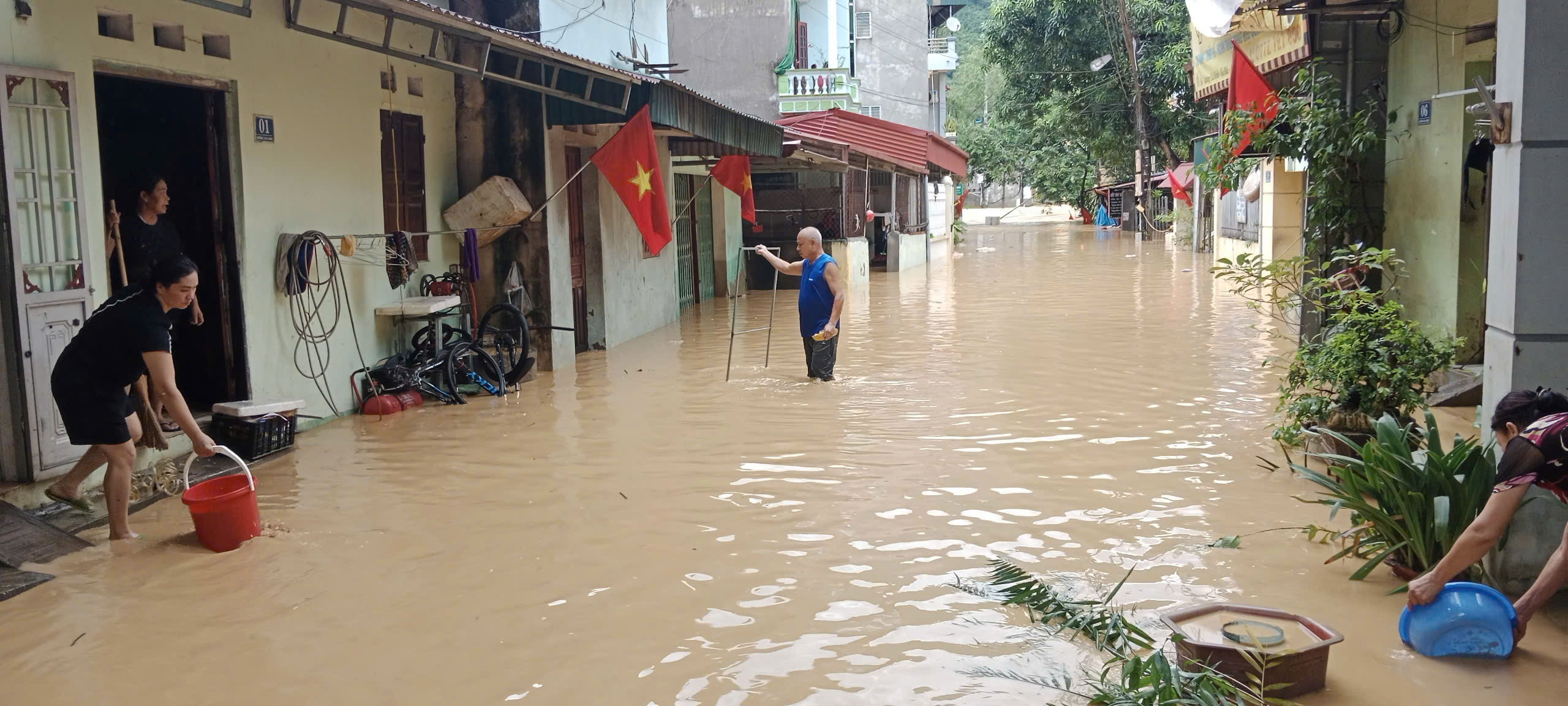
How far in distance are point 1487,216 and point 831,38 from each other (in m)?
28.5

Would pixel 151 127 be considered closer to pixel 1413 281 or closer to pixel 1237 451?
pixel 1237 451

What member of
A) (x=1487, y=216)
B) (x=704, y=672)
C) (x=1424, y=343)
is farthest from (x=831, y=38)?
(x=704, y=672)

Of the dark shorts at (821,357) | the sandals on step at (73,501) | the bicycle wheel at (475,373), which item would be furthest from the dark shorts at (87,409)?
the dark shorts at (821,357)

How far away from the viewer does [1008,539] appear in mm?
6289

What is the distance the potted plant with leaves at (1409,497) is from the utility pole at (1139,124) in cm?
2825

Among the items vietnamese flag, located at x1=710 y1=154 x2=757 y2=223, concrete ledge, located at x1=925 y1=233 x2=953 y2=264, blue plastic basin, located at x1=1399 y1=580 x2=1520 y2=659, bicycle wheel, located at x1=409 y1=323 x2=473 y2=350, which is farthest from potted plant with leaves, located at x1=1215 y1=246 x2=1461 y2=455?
concrete ledge, located at x1=925 y1=233 x2=953 y2=264

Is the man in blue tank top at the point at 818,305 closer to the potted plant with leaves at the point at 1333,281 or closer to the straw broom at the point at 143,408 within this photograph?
the potted plant with leaves at the point at 1333,281

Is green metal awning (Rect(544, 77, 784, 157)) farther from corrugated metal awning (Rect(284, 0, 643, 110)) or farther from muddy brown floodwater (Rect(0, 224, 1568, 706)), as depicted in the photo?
muddy brown floodwater (Rect(0, 224, 1568, 706))

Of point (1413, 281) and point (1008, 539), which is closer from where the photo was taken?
point (1008, 539)

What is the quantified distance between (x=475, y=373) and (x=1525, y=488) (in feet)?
29.0

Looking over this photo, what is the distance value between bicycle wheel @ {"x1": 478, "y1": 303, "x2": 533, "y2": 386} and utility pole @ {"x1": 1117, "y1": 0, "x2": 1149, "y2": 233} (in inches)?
968

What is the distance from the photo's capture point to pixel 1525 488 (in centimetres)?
457

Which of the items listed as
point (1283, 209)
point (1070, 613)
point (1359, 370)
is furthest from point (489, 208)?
point (1283, 209)

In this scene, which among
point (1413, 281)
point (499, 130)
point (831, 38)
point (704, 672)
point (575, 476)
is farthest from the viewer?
point (831, 38)
